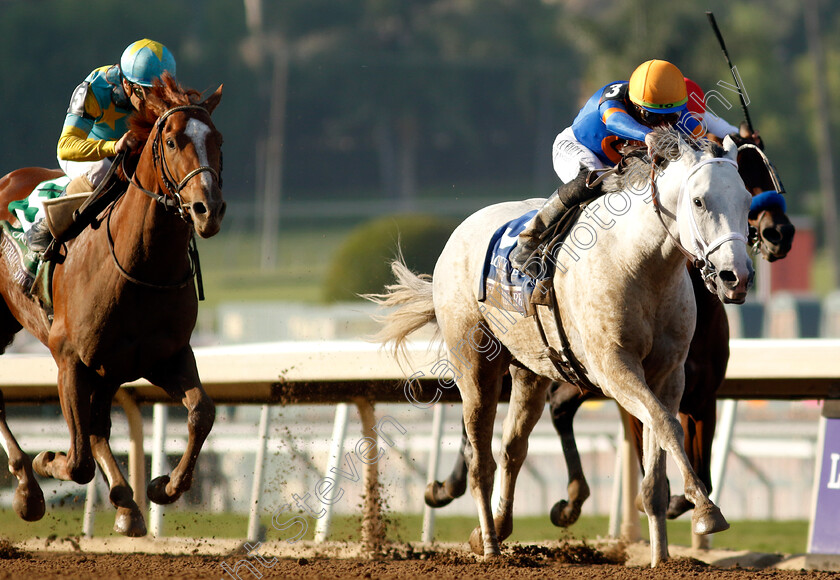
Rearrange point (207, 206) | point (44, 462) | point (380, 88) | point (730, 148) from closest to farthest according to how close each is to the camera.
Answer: point (730, 148) → point (207, 206) → point (44, 462) → point (380, 88)

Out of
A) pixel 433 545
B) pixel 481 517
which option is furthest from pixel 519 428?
pixel 433 545

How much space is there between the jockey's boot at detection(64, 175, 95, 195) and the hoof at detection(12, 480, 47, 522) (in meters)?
1.21

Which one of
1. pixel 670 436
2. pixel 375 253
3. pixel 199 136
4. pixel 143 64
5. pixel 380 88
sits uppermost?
pixel 380 88

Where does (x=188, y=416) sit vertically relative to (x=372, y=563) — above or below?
above

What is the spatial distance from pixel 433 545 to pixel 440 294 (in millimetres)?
1351

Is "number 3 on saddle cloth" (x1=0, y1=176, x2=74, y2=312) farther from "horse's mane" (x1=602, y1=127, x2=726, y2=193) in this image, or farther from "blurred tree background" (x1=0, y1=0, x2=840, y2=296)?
"blurred tree background" (x1=0, y1=0, x2=840, y2=296)

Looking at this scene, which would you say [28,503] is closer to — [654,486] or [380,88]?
[654,486]

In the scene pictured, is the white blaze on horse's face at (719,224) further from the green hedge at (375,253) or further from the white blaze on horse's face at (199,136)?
the green hedge at (375,253)

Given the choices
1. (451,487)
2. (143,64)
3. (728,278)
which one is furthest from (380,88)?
(728,278)

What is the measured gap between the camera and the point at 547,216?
14.2ft

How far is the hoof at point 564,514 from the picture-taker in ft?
16.8

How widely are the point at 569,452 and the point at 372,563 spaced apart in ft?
3.59

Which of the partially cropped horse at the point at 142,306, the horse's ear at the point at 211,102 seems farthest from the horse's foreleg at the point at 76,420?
the horse's ear at the point at 211,102

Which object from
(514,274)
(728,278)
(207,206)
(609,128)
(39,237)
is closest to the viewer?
(728,278)
